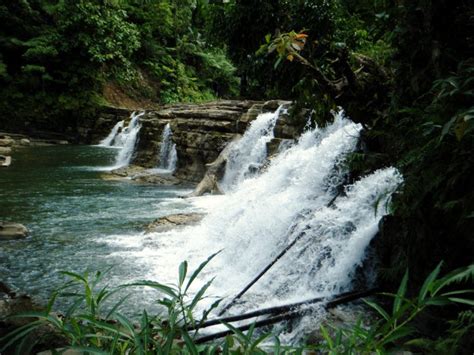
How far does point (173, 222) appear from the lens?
26.7 feet

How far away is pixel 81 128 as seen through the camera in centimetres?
2181

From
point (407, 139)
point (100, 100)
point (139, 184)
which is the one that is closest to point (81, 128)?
point (100, 100)

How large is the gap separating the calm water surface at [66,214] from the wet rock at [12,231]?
0.18 meters

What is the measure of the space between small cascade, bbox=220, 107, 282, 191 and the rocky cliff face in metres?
0.50

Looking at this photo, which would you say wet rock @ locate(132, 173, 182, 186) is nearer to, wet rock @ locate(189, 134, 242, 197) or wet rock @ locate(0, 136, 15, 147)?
wet rock @ locate(189, 134, 242, 197)

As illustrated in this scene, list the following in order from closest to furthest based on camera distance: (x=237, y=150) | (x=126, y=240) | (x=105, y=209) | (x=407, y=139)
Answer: (x=407, y=139) → (x=126, y=240) → (x=105, y=209) → (x=237, y=150)

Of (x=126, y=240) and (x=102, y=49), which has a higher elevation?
(x=102, y=49)

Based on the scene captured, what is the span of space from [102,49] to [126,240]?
16.8 m

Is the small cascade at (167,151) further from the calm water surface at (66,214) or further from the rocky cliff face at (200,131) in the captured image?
the calm water surface at (66,214)

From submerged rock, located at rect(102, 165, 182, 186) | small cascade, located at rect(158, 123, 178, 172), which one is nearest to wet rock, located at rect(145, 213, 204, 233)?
submerged rock, located at rect(102, 165, 182, 186)

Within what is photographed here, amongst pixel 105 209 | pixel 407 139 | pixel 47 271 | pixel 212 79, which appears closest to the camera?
pixel 407 139

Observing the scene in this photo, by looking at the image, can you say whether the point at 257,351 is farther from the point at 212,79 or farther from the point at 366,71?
the point at 212,79

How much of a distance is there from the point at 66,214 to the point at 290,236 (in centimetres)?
573

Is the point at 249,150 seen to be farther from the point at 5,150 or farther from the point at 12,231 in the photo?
the point at 5,150
